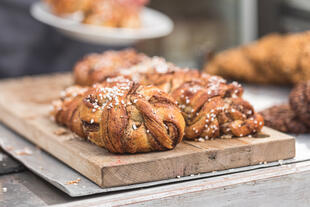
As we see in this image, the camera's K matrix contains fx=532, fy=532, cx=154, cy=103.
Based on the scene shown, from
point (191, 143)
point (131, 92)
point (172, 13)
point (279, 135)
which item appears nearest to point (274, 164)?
point (279, 135)

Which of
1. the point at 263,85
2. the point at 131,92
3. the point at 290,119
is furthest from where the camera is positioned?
the point at 263,85

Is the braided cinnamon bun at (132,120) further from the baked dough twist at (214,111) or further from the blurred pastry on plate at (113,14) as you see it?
the blurred pastry on plate at (113,14)

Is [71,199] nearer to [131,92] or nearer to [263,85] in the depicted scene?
[131,92]

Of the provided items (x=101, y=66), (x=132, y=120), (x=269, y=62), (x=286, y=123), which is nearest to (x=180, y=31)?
(x=269, y=62)

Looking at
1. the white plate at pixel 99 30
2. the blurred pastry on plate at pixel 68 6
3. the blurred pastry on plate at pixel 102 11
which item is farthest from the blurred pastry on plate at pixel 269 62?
the blurred pastry on plate at pixel 68 6

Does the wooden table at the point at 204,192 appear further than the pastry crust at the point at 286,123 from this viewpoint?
No

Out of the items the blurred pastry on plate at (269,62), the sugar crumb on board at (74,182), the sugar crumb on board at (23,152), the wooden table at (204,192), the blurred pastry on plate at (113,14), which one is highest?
the blurred pastry on plate at (113,14)

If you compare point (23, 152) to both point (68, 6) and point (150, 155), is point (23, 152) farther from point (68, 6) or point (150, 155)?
point (68, 6)

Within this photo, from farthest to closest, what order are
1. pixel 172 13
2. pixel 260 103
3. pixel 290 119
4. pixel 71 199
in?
pixel 172 13
pixel 260 103
pixel 290 119
pixel 71 199
